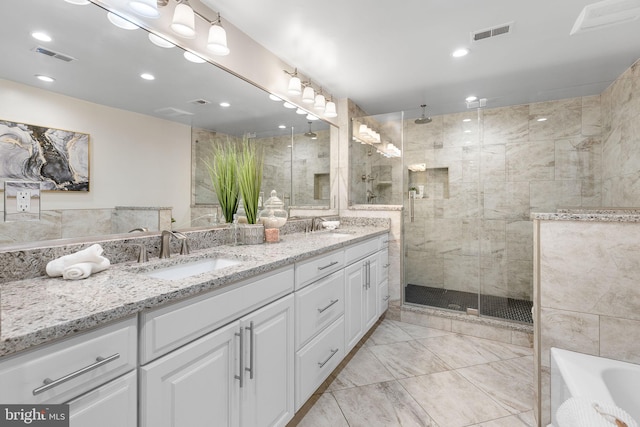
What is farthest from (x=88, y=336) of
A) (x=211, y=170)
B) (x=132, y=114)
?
(x=211, y=170)

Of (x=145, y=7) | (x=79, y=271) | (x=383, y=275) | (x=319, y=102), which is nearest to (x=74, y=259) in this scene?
(x=79, y=271)

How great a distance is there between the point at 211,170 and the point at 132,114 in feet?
1.63

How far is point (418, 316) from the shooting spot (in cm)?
293

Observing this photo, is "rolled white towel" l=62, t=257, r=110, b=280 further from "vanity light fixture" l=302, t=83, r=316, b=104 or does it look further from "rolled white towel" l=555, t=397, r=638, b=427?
"vanity light fixture" l=302, t=83, r=316, b=104

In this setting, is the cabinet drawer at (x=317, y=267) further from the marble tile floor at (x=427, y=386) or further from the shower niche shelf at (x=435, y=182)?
the shower niche shelf at (x=435, y=182)

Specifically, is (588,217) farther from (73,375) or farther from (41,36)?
(41,36)

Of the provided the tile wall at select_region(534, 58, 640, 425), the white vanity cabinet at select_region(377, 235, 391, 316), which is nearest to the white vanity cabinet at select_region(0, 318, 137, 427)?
the tile wall at select_region(534, 58, 640, 425)

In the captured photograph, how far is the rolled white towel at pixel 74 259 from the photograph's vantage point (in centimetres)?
100

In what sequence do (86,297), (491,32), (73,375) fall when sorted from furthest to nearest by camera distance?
(491,32) < (86,297) < (73,375)

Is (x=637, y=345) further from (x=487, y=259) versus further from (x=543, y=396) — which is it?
(x=487, y=259)

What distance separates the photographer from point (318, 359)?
1.64 m

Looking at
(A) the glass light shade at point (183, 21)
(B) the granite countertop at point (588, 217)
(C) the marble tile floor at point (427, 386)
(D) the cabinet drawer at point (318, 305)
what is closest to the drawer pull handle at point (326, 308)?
(D) the cabinet drawer at point (318, 305)

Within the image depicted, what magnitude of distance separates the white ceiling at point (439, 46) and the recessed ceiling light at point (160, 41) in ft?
1.37

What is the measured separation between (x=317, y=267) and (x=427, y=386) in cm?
112
